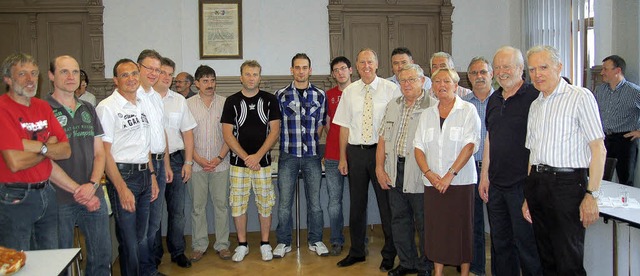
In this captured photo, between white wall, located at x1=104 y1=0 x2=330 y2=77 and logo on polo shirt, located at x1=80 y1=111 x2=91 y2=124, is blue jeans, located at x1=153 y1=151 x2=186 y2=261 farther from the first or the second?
white wall, located at x1=104 y1=0 x2=330 y2=77

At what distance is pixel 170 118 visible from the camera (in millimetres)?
4281

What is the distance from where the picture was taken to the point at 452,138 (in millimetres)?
3438

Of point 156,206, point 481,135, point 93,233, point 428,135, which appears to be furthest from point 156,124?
point 481,135

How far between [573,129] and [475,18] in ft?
23.5

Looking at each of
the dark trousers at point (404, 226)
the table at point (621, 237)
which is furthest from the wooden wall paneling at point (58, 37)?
the table at point (621, 237)

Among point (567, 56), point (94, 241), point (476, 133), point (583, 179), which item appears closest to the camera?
point (583, 179)

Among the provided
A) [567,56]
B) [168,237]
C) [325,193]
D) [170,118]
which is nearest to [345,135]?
[325,193]

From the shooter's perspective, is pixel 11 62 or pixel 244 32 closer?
pixel 11 62

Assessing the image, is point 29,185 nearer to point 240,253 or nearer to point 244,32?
point 240,253

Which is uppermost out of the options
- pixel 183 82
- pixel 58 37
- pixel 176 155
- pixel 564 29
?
pixel 58 37

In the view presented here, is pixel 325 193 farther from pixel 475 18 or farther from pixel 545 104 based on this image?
pixel 475 18

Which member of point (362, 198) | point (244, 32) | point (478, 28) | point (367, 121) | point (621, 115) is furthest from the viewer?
point (478, 28)

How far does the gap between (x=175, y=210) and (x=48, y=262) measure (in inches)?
81.3

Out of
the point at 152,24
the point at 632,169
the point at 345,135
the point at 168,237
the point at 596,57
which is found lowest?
the point at 168,237
